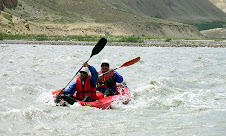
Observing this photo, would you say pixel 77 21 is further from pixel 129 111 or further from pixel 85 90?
pixel 129 111

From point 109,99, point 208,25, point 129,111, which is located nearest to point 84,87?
point 109,99

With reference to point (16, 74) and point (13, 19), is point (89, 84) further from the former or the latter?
point (13, 19)

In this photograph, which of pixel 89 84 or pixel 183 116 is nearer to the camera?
pixel 183 116

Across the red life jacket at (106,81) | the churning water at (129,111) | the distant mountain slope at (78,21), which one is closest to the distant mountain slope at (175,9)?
the distant mountain slope at (78,21)

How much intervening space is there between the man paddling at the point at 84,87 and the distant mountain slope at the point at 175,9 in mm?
108470

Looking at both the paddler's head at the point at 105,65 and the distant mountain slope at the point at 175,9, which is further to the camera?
the distant mountain slope at the point at 175,9

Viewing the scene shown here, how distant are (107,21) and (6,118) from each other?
77012 mm

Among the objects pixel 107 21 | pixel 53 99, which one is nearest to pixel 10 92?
pixel 53 99

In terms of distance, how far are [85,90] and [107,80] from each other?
4.35 feet

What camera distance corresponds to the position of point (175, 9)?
15612cm

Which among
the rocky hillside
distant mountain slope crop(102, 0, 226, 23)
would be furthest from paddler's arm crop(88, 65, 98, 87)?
distant mountain slope crop(102, 0, 226, 23)

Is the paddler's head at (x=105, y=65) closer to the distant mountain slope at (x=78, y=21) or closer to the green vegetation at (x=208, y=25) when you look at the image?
the distant mountain slope at (x=78, y=21)

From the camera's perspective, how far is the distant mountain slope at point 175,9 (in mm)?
135788

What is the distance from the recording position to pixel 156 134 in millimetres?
8156
